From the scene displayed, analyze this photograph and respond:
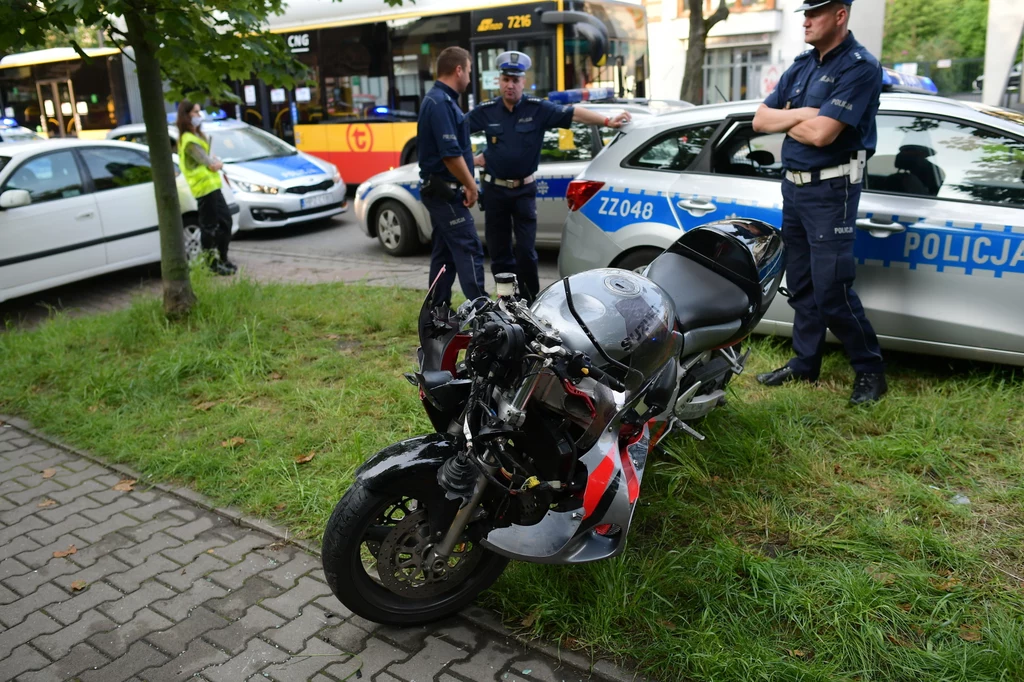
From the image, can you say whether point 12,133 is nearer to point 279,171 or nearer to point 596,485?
point 279,171

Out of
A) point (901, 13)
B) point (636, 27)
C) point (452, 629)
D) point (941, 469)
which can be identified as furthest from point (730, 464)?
point (901, 13)

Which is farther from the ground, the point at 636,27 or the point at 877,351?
the point at 636,27

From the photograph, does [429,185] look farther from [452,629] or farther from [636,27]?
[636,27]

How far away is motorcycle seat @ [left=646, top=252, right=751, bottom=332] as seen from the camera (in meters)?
3.48

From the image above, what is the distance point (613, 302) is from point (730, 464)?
1.39 metres

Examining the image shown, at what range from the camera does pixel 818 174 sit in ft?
14.4

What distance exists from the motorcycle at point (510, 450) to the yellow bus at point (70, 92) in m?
17.2

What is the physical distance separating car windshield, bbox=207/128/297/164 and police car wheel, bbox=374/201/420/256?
3112 mm

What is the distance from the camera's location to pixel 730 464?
155 inches

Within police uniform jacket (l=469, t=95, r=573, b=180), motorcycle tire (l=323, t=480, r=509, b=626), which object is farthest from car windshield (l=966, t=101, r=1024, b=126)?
motorcycle tire (l=323, t=480, r=509, b=626)

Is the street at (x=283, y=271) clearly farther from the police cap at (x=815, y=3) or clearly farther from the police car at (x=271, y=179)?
the police cap at (x=815, y=3)

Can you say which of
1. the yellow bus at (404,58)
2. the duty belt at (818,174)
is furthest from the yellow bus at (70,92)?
the duty belt at (818,174)

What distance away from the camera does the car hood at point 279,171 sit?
36.9ft

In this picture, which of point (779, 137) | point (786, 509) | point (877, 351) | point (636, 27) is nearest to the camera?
point (786, 509)
